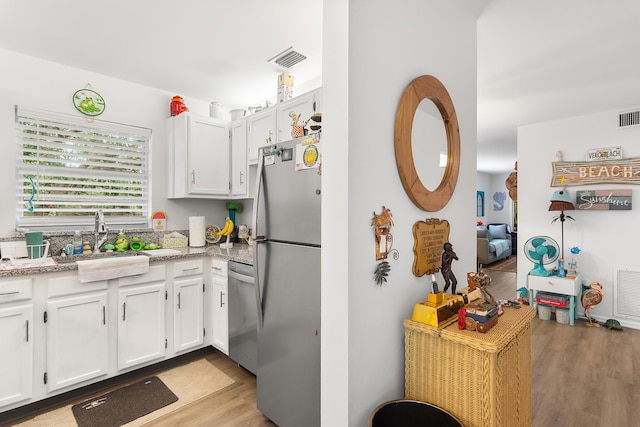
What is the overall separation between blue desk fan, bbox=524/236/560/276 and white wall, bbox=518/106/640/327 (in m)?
0.29

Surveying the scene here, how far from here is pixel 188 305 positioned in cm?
273

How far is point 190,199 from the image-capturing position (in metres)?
3.47

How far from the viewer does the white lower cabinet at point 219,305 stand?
2686 mm

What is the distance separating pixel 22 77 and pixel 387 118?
3013 millimetres

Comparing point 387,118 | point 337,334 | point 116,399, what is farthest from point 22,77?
point 337,334

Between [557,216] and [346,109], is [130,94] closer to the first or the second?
[346,109]

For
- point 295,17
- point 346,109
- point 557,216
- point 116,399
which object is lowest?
point 116,399

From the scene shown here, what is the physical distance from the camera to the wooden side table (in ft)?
12.0

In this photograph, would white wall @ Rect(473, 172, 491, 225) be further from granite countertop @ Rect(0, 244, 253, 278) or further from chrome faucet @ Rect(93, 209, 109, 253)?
chrome faucet @ Rect(93, 209, 109, 253)

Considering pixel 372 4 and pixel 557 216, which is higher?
pixel 372 4

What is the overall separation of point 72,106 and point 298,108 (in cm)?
200

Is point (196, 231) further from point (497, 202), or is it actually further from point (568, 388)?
point (497, 202)

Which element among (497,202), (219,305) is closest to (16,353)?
(219,305)

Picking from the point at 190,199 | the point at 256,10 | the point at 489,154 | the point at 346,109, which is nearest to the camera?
the point at 346,109
